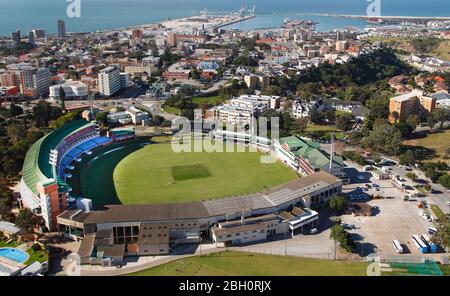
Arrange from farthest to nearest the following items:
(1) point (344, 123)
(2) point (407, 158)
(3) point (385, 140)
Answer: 1. (1) point (344, 123)
2. (3) point (385, 140)
3. (2) point (407, 158)

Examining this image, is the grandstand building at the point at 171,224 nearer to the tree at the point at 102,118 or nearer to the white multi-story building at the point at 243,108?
the white multi-story building at the point at 243,108

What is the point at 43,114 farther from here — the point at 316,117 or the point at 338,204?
the point at 338,204

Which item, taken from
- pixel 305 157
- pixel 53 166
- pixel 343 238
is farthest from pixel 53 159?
pixel 343 238

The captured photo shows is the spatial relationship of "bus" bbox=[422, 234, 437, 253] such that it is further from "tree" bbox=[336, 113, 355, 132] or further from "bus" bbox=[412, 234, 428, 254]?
"tree" bbox=[336, 113, 355, 132]

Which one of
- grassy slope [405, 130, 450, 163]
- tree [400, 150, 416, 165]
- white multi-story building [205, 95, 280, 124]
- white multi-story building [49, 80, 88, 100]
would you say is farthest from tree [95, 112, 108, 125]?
grassy slope [405, 130, 450, 163]

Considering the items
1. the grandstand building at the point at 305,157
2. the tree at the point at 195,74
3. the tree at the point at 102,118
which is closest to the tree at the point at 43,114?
the tree at the point at 102,118

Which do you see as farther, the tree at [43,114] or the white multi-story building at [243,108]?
the white multi-story building at [243,108]
